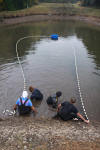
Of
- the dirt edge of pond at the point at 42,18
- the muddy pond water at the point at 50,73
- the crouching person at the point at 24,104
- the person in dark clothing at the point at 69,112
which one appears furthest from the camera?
the dirt edge of pond at the point at 42,18

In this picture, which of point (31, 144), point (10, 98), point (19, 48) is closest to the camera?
point (31, 144)

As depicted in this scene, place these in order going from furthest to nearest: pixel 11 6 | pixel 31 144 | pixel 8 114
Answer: pixel 11 6 → pixel 8 114 → pixel 31 144

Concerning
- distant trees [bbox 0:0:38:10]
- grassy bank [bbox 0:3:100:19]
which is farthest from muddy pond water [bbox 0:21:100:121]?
grassy bank [bbox 0:3:100:19]

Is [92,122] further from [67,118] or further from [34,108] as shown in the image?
[34,108]

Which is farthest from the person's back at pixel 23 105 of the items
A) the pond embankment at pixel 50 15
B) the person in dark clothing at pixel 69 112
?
the pond embankment at pixel 50 15

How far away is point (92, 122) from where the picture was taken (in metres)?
10.3

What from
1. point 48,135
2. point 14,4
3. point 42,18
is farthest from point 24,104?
point 14,4

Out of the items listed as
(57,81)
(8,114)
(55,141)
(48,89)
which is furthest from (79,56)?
(55,141)

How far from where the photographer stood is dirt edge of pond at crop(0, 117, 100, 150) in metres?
7.68

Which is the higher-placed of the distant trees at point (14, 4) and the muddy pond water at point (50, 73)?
the distant trees at point (14, 4)

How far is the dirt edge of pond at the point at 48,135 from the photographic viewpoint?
7.68 metres

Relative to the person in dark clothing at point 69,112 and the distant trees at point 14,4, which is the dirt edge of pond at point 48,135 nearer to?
the person in dark clothing at point 69,112

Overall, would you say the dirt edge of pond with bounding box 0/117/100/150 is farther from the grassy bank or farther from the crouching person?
the grassy bank

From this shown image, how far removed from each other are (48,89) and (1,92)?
13.6 ft
